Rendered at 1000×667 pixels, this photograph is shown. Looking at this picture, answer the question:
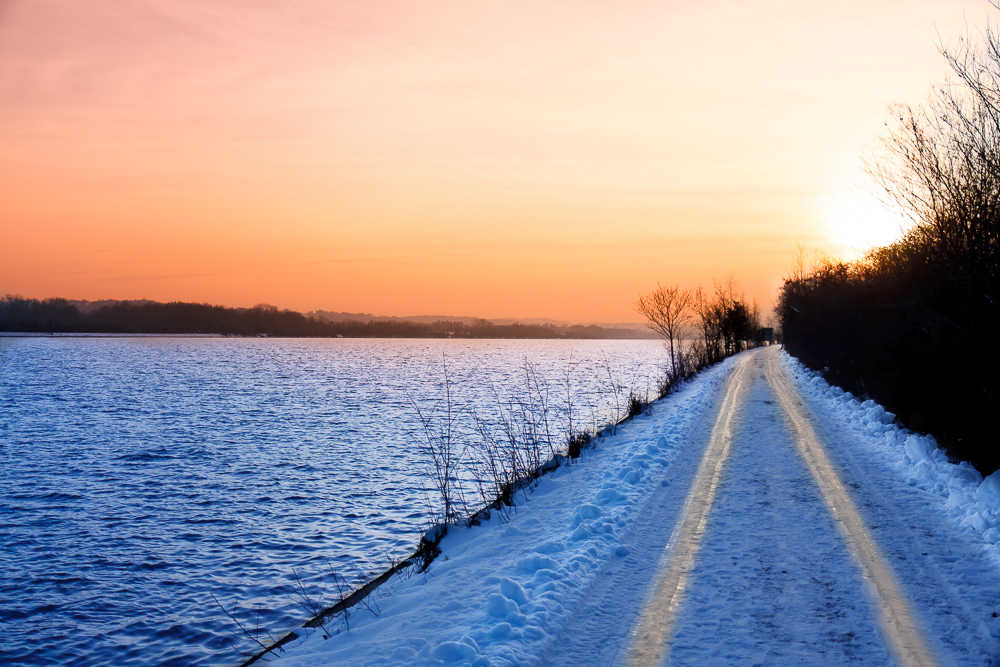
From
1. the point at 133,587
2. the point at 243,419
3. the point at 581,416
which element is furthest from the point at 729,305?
the point at 133,587

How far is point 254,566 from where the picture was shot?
1021cm

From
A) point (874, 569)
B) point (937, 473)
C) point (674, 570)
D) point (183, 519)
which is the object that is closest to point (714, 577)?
point (674, 570)

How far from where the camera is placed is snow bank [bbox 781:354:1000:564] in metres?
7.41

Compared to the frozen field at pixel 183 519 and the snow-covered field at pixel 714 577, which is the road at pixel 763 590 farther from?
the frozen field at pixel 183 519

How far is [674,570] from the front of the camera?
6469 mm

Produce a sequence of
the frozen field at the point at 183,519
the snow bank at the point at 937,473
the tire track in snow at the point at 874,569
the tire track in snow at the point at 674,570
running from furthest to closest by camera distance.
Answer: the frozen field at the point at 183,519, the snow bank at the point at 937,473, the tire track in snow at the point at 674,570, the tire track in snow at the point at 874,569

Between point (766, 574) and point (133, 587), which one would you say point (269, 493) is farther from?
point (766, 574)

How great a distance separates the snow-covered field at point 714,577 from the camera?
4988 millimetres

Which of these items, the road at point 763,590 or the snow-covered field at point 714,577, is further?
the snow-covered field at point 714,577

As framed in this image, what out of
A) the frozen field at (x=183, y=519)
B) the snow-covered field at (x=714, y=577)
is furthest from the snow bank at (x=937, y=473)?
the frozen field at (x=183, y=519)

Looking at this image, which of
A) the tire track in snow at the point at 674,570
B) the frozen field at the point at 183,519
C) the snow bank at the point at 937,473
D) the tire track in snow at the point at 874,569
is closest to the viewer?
the tire track in snow at the point at 874,569

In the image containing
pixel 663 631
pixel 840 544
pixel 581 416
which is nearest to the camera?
pixel 663 631

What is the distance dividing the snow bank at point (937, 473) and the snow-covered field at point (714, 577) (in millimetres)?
35

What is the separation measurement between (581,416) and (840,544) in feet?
59.5
